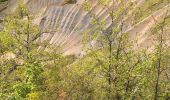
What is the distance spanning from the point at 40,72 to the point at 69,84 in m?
5.89

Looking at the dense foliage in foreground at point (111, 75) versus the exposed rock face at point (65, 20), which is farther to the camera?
the exposed rock face at point (65, 20)

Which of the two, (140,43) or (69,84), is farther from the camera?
(140,43)

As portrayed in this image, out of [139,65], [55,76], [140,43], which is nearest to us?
[139,65]

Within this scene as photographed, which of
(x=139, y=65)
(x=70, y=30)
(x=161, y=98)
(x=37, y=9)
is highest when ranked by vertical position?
(x=37, y=9)

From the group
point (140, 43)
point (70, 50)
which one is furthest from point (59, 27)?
point (140, 43)

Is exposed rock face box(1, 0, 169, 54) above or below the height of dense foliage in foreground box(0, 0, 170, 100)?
above

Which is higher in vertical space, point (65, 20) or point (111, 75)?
point (65, 20)

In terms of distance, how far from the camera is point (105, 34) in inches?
889

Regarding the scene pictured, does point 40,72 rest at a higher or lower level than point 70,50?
lower

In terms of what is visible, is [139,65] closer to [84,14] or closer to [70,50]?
[70,50]

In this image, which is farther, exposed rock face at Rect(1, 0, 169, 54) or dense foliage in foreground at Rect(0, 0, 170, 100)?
exposed rock face at Rect(1, 0, 169, 54)

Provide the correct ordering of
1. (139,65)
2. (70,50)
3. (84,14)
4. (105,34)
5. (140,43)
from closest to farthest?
1. (139,65)
2. (105,34)
3. (140,43)
4. (70,50)
5. (84,14)

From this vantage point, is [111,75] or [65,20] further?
[65,20]

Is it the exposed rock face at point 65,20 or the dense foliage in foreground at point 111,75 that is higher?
the exposed rock face at point 65,20
